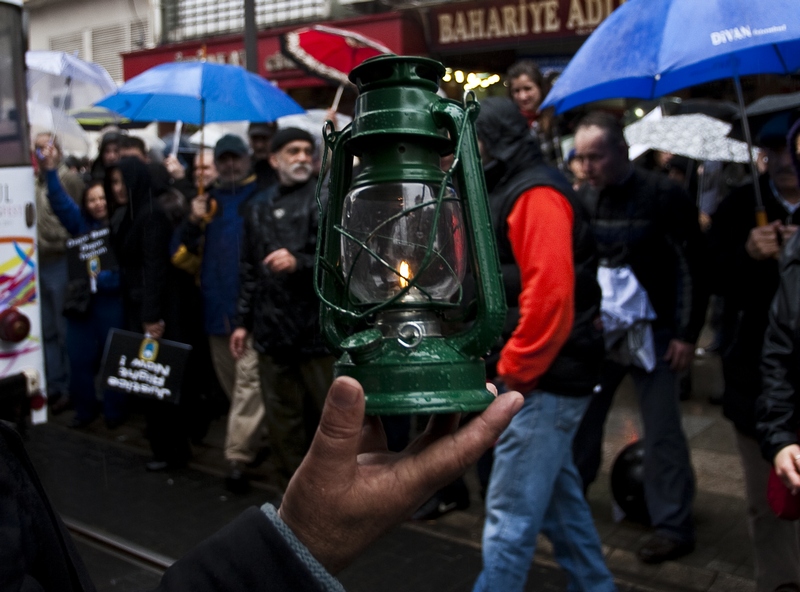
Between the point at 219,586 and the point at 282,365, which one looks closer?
the point at 219,586

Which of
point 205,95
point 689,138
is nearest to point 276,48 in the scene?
point 205,95

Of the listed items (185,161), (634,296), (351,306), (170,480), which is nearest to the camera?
(351,306)

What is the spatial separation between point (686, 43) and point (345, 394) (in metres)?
2.72

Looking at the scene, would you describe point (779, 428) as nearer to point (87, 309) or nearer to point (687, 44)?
point (687, 44)

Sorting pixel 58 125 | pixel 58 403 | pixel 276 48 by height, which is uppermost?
pixel 276 48

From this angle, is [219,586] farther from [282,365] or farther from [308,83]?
[308,83]

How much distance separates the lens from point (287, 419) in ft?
16.6

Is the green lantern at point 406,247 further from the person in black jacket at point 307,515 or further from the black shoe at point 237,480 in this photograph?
the black shoe at point 237,480

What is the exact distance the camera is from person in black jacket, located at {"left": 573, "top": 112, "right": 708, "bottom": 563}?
4527 mm

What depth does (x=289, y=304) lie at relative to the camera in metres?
4.86

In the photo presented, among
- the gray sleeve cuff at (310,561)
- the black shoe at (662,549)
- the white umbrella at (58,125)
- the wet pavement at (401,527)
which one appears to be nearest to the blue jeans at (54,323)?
the wet pavement at (401,527)

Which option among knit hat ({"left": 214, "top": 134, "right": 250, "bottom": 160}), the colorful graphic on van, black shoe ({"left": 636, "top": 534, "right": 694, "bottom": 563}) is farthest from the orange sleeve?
knit hat ({"left": 214, "top": 134, "right": 250, "bottom": 160})

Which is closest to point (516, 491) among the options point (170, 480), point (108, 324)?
point (170, 480)

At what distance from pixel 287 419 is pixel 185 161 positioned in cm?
543
